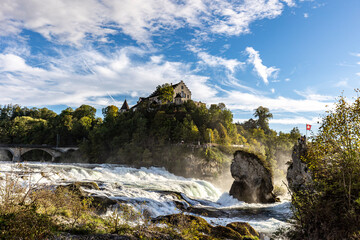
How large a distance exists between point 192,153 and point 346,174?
125 feet

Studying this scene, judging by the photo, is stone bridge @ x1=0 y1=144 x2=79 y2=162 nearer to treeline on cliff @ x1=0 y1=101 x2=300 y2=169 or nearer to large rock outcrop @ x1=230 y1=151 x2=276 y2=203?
treeline on cliff @ x1=0 y1=101 x2=300 y2=169

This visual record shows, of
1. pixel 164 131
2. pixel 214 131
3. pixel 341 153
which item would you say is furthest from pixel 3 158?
pixel 341 153

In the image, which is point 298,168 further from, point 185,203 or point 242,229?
point 242,229

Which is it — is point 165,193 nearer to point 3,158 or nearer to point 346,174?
point 346,174

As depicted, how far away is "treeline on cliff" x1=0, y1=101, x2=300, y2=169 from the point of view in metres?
51.3

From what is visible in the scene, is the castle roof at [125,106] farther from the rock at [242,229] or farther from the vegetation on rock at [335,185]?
the vegetation on rock at [335,185]

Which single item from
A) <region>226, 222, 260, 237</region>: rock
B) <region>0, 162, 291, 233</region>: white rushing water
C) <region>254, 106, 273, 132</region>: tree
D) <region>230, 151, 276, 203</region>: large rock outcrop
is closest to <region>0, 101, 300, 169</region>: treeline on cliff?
<region>254, 106, 273, 132</region>: tree

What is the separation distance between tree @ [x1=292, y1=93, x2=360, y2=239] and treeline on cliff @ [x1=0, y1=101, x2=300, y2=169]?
3228cm

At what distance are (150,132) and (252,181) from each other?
3447 cm

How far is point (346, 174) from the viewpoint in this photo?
7.62 m

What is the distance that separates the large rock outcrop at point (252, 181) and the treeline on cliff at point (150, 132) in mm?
15332

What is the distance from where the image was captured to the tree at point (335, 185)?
6.99 meters


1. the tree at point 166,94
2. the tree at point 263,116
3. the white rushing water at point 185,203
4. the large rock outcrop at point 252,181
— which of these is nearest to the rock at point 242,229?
the white rushing water at point 185,203

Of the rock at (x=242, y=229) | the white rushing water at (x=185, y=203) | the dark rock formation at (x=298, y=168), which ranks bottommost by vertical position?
the white rushing water at (x=185, y=203)
